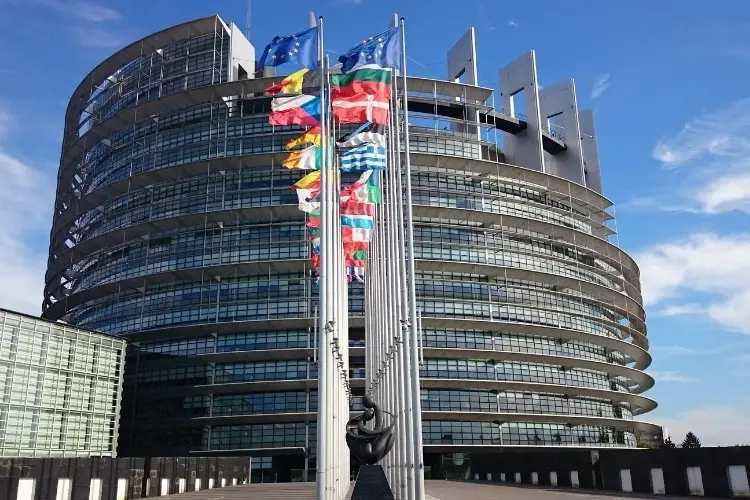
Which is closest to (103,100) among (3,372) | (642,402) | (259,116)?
(259,116)

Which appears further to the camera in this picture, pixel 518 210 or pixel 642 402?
pixel 642 402

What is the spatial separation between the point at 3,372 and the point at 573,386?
52809 mm

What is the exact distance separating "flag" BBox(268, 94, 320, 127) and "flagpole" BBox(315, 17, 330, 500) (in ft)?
1.90

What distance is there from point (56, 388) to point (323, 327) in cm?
3328

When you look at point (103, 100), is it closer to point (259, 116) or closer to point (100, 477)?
point (259, 116)

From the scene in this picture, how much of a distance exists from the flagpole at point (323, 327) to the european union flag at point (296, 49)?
24cm

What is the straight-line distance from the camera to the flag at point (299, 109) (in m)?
25.8

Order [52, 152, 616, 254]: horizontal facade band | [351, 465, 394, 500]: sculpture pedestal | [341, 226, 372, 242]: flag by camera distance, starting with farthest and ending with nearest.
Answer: [52, 152, 616, 254]: horizontal facade band, [341, 226, 372, 242]: flag, [351, 465, 394, 500]: sculpture pedestal

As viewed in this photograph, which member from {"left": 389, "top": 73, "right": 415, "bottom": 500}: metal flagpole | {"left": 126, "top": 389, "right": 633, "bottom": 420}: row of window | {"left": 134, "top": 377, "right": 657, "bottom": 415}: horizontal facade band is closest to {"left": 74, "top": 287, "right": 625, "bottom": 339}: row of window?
{"left": 134, "top": 377, "right": 657, "bottom": 415}: horizontal facade band

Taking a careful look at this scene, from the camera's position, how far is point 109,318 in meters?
71.6

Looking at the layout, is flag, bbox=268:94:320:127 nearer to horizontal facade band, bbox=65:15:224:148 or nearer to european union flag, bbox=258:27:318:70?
european union flag, bbox=258:27:318:70

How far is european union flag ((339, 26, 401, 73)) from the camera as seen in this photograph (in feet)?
86.1

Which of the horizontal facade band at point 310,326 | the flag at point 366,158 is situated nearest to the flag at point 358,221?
the flag at point 366,158

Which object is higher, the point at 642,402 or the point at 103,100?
the point at 103,100
